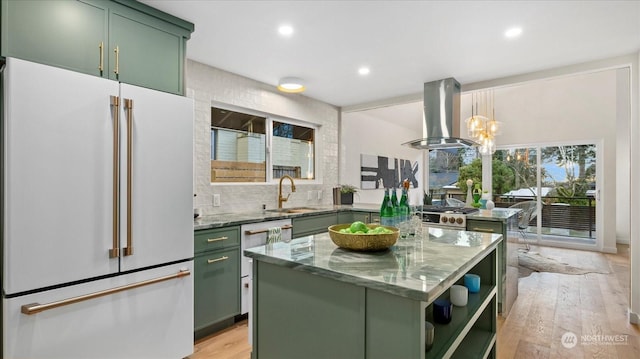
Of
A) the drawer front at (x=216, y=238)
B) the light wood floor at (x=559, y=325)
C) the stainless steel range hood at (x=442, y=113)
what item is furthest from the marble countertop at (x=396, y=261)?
the stainless steel range hood at (x=442, y=113)

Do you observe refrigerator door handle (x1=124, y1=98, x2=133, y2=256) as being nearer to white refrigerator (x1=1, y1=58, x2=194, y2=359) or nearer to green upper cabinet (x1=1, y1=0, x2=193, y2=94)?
white refrigerator (x1=1, y1=58, x2=194, y2=359)

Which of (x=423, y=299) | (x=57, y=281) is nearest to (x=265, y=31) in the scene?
(x=57, y=281)

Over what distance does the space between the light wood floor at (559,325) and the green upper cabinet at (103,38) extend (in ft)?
6.09

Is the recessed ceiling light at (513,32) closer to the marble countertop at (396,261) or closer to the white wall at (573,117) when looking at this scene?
the marble countertop at (396,261)

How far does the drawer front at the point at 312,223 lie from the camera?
3.30m

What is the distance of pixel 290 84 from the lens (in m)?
3.56

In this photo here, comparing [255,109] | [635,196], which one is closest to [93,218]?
[255,109]

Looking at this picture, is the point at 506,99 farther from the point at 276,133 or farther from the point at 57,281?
the point at 57,281

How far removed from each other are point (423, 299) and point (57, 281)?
5.58 ft

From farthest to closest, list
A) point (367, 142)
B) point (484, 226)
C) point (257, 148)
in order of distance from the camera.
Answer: point (367, 142), point (257, 148), point (484, 226)

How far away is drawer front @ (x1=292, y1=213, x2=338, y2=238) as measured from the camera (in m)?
3.30

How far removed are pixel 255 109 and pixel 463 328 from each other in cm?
297

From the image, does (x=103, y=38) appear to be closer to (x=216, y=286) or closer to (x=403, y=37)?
(x=216, y=286)

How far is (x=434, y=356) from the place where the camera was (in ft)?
3.96
